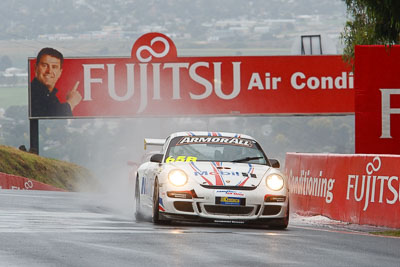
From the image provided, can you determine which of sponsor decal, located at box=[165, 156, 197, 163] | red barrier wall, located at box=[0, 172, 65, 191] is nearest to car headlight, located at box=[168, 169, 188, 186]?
sponsor decal, located at box=[165, 156, 197, 163]

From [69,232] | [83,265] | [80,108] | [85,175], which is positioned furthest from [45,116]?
[83,265]

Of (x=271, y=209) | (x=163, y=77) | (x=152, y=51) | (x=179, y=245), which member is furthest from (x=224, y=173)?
(x=152, y=51)

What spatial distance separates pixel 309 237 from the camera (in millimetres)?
12625

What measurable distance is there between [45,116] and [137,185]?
33371mm

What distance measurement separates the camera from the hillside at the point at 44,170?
5966 cm

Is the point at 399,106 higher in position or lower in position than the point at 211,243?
higher

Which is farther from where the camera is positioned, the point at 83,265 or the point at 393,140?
the point at 393,140

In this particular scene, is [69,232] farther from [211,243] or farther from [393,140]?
[393,140]

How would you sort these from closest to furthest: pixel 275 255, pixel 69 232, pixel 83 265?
pixel 83 265 → pixel 275 255 → pixel 69 232

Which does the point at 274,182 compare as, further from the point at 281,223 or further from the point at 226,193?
the point at 226,193

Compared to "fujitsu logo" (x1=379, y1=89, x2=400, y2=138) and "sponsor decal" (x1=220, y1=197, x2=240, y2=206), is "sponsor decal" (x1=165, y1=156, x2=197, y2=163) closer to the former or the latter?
"sponsor decal" (x1=220, y1=197, x2=240, y2=206)

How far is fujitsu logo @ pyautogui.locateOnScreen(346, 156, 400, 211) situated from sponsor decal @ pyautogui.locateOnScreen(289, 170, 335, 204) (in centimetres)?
78

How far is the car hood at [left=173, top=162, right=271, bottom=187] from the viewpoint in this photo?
13.9 meters

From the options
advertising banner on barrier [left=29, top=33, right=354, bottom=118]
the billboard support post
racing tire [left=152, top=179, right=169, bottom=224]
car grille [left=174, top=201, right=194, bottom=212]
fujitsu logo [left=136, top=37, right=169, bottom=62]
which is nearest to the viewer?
car grille [left=174, top=201, right=194, bottom=212]
